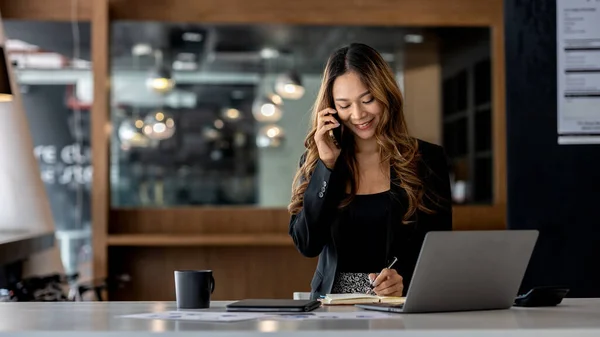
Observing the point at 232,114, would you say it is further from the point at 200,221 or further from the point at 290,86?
the point at 200,221

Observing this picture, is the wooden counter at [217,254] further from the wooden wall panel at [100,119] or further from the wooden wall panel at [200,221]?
the wooden wall panel at [100,119]

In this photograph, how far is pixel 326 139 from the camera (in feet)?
10.0

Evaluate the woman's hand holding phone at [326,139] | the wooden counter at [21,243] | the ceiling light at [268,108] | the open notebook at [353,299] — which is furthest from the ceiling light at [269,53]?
the open notebook at [353,299]

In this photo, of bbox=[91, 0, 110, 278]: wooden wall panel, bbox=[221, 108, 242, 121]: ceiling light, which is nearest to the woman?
bbox=[91, 0, 110, 278]: wooden wall panel

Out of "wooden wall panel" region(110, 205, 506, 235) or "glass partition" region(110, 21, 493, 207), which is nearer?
"wooden wall panel" region(110, 205, 506, 235)

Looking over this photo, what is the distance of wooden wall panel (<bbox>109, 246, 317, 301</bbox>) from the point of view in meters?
6.19

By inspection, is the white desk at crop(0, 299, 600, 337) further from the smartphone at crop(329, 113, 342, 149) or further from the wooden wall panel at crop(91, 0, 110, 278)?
the wooden wall panel at crop(91, 0, 110, 278)

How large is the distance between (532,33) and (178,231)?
8.98 ft

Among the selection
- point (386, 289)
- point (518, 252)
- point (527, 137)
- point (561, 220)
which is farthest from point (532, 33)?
point (518, 252)

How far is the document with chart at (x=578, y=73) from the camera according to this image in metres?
4.48

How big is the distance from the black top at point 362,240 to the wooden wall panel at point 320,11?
3477mm

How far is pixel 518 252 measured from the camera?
2223 millimetres

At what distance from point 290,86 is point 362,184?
15.7ft

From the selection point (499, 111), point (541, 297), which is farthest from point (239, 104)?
point (541, 297)
